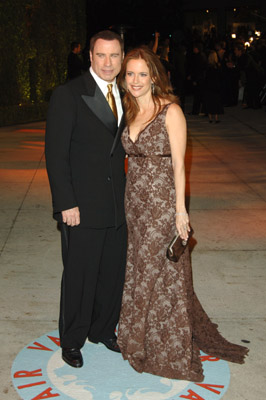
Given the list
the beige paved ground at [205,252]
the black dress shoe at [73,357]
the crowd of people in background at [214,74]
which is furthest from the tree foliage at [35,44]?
the black dress shoe at [73,357]

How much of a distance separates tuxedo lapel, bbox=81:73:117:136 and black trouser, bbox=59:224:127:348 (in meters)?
0.67

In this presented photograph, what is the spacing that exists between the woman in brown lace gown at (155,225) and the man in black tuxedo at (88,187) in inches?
4.2

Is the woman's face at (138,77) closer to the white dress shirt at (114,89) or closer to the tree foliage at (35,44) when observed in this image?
the white dress shirt at (114,89)

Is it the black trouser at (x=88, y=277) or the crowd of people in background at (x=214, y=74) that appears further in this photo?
the crowd of people in background at (x=214, y=74)

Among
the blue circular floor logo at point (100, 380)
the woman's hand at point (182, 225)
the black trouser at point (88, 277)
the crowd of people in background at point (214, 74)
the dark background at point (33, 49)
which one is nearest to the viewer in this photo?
the blue circular floor logo at point (100, 380)

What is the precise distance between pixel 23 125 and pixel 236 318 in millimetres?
12418

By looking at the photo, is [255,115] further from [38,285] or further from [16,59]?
[38,285]

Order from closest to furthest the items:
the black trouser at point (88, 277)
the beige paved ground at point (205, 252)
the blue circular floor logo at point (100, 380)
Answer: the blue circular floor logo at point (100, 380), the black trouser at point (88, 277), the beige paved ground at point (205, 252)

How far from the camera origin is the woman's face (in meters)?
3.46

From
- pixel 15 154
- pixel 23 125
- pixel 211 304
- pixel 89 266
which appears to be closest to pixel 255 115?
pixel 23 125

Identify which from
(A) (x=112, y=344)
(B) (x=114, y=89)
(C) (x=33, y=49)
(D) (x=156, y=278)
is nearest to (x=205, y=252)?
(A) (x=112, y=344)

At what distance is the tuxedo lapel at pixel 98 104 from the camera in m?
3.52

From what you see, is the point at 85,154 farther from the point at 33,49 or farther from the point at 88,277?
the point at 33,49

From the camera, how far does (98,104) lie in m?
3.53
